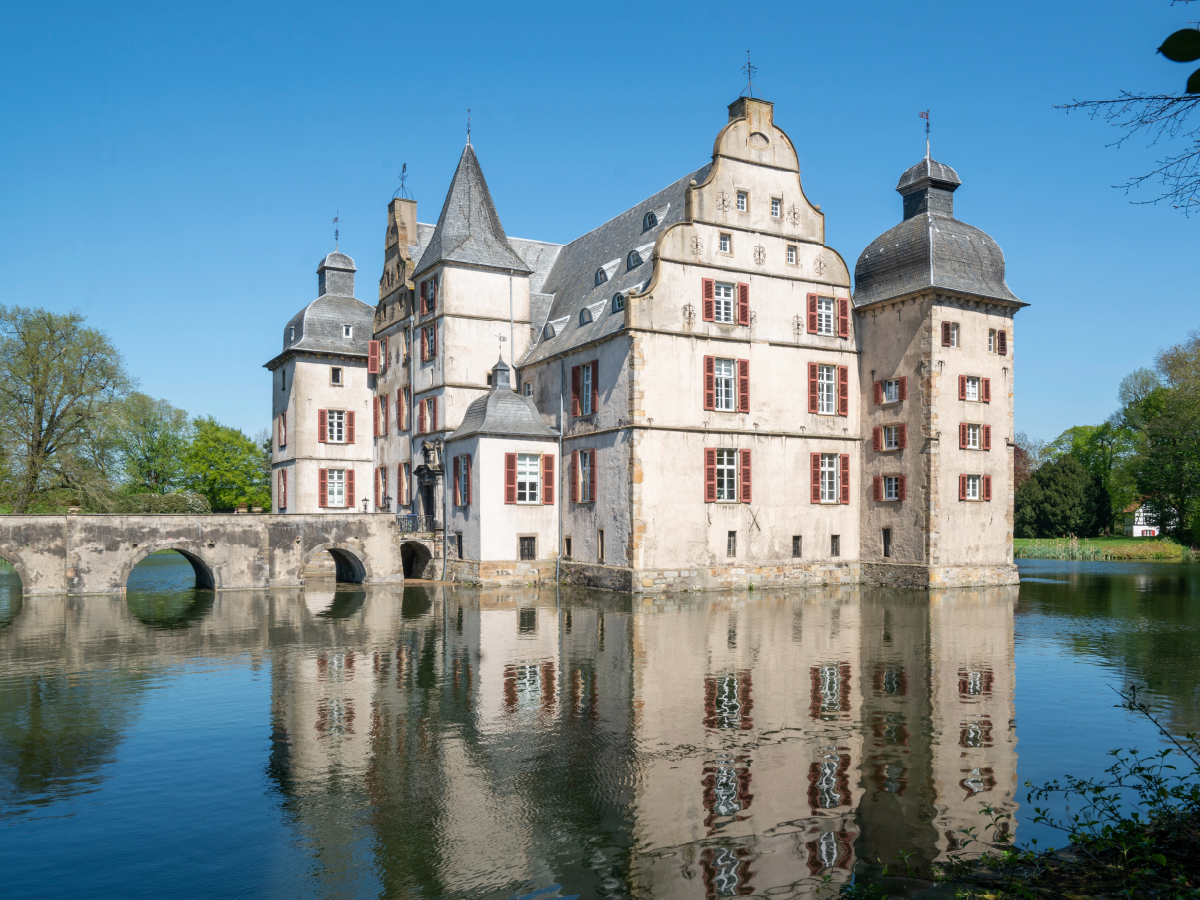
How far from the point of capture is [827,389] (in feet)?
118

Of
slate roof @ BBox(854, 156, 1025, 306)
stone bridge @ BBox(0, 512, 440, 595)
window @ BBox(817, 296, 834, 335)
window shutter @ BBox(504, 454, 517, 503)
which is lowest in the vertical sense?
stone bridge @ BBox(0, 512, 440, 595)

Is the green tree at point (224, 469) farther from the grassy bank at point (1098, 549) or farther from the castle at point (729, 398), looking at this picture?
the grassy bank at point (1098, 549)

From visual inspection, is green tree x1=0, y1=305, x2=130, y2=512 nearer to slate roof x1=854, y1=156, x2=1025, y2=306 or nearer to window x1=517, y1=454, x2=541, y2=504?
window x1=517, y1=454, x2=541, y2=504

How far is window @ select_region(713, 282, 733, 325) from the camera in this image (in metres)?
33.1

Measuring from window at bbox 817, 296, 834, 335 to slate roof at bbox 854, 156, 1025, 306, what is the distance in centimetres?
165

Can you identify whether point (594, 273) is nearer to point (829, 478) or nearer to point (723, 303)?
point (723, 303)

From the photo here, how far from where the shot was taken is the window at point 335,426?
45.2 m

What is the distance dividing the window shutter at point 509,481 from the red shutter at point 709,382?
24.9 feet

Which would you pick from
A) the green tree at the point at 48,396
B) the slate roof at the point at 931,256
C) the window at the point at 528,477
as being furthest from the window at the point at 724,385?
the green tree at the point at 48,396

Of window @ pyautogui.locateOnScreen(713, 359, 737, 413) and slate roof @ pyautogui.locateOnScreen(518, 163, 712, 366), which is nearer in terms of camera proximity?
window @ pyautogui.locateOnScreen(713, 359, 737, 413)

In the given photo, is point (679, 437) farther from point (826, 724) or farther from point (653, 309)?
point (826, 724)

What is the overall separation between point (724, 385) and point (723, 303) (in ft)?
9.77

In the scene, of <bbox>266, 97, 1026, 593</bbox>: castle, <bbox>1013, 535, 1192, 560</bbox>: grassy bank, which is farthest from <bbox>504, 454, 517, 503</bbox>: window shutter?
<bbox>1013, 535, 1192, 560</bbox>: grassy bank

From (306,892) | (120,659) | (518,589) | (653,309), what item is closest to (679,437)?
(653,309)
